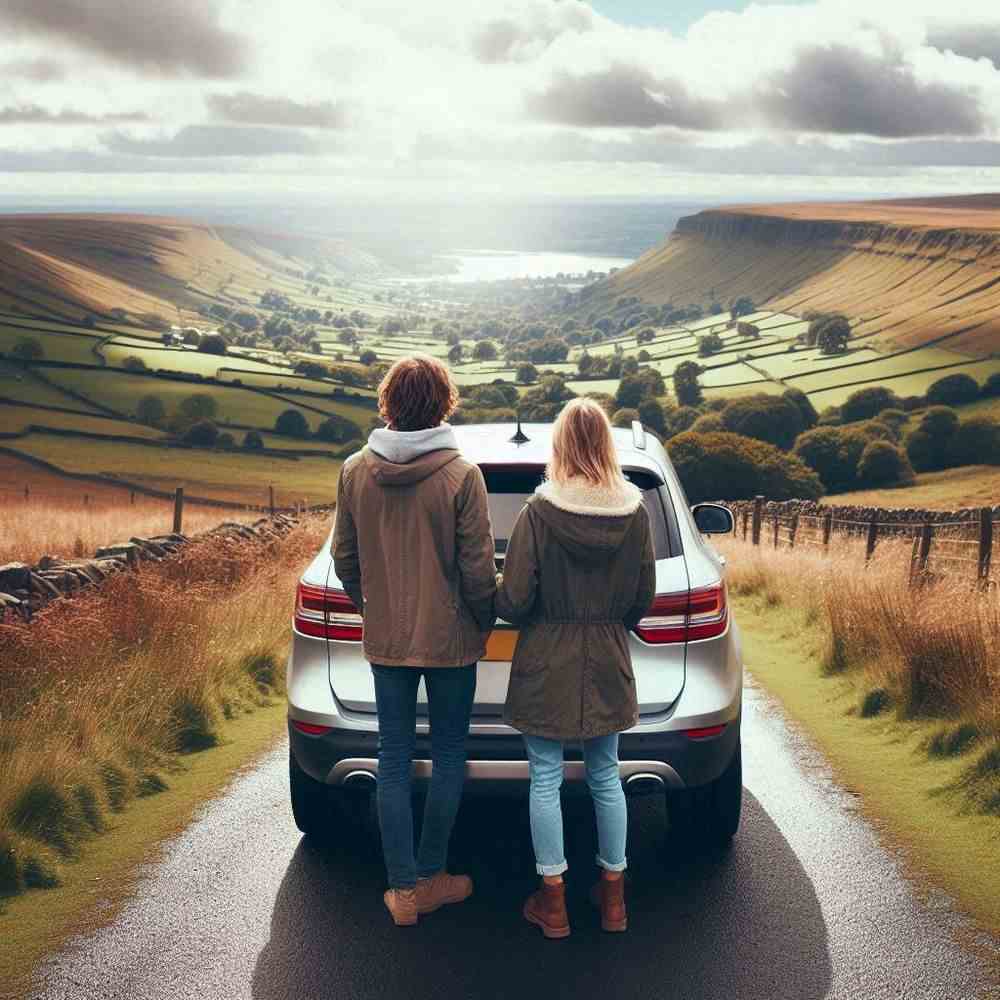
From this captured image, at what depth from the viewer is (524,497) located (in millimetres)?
4945

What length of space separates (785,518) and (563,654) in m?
34.8

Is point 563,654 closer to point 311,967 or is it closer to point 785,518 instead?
point 311,967

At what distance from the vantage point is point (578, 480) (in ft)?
13.3

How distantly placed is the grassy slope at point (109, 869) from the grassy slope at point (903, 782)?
3181mm

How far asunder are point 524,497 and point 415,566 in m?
0.92

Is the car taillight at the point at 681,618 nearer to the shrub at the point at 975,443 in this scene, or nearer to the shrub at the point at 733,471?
the shrub at the point at 733,471

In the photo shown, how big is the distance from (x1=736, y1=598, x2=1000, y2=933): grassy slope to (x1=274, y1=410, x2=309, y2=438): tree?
85.3 meters

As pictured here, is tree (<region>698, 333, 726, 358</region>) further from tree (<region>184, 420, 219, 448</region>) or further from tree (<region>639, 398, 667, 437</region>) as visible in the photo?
tree (<region>184, 420, 219, 448</region>)

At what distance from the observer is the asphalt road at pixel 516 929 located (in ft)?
12.6

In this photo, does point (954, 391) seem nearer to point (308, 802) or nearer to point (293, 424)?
point (293, 424)

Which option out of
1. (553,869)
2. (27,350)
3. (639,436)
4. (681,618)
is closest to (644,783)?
(553,869)

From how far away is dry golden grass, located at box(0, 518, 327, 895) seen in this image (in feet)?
17.6

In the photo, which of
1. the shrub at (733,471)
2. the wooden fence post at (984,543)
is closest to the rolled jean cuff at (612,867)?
the wooden fence post at (984,543)

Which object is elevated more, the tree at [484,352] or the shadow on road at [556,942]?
the shadow on road at [556,942]
